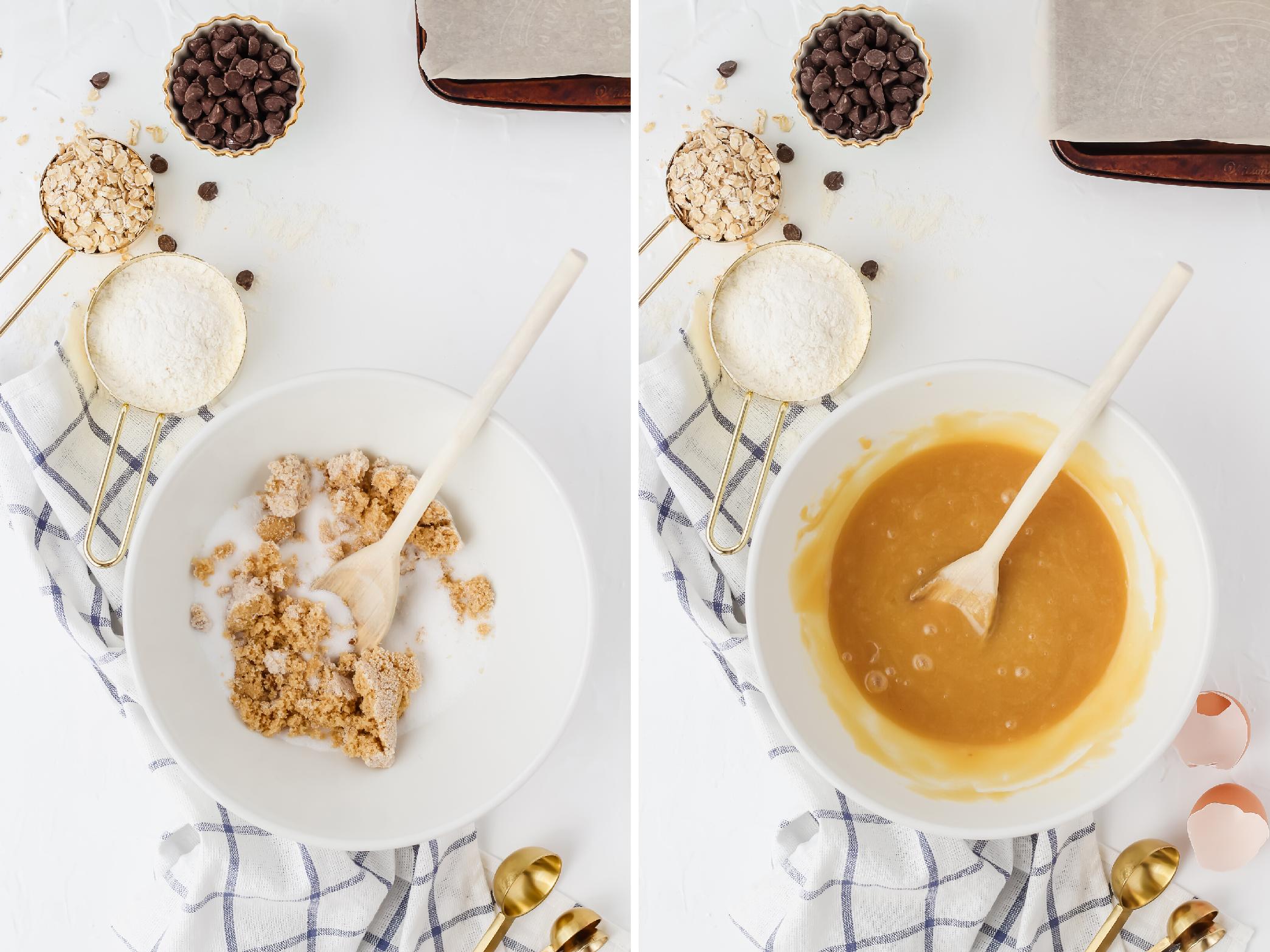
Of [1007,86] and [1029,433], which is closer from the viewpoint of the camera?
[1029,433]

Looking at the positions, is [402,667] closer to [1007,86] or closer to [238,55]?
[238,55]

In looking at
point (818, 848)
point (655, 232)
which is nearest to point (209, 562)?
point (655, 232)

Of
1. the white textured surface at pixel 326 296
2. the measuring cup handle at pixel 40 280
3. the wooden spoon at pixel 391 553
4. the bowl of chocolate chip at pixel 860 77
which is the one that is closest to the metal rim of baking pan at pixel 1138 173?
the bowl of chocolate chip at pixel 860 77

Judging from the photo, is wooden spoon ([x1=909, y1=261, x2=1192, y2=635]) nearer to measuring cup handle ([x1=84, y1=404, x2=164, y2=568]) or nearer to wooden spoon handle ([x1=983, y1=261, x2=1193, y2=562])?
wooden spoon handle ([x1=983, y1=261, x2=1193, y2=562])

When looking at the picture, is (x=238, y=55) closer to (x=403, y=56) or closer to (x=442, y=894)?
(x=403, y=56)

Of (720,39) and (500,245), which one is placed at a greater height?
(720,39)

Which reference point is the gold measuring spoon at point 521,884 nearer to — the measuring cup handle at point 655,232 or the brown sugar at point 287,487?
the brown sugar at point 287,487

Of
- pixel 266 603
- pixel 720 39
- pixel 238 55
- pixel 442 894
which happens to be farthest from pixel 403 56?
pixel 442 894

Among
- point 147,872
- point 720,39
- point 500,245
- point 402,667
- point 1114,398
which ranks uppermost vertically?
point 720,39
